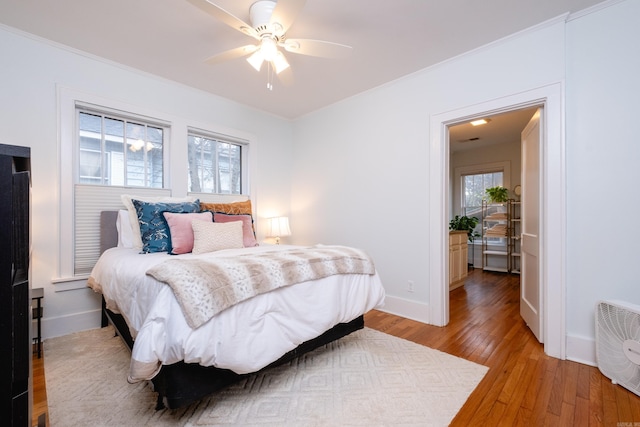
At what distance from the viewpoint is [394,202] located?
314cm

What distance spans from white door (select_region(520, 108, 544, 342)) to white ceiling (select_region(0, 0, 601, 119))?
0.86 metres

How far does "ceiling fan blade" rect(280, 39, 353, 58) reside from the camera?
194 centimetres

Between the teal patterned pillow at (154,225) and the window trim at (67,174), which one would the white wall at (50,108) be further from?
the teal patterned pillow at (154,225)

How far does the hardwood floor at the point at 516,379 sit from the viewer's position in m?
1.50

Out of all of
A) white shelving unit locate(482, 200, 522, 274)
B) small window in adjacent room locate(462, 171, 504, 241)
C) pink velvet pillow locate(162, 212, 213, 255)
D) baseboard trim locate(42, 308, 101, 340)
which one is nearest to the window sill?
baseboard trim locate(42, 308, 101, 340)

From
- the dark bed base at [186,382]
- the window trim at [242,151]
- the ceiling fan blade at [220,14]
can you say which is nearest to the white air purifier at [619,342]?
the dark bed base at [186,382]

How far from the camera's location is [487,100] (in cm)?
249

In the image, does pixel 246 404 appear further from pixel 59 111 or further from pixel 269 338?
pixel 59 111

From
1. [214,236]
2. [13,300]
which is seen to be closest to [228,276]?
[13,300]

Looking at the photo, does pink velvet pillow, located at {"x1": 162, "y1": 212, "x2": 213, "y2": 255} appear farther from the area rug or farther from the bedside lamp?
the bedside lamp

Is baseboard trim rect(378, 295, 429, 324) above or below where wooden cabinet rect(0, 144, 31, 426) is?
below

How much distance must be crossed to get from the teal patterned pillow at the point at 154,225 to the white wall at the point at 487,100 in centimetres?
199

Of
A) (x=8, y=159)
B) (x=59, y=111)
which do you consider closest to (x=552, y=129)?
(x=8, y=159)

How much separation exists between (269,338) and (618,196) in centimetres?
251
